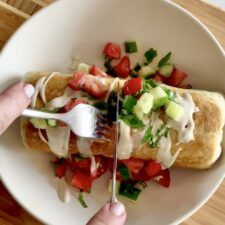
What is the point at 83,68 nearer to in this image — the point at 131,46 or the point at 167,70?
the point at 131,46

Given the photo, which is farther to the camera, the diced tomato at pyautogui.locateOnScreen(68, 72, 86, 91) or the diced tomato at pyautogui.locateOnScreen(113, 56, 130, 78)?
A: the diced tomato at pyautogui.locateOnScreen(113, 56, 130, 78)

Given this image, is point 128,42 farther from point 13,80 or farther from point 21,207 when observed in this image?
point 21,207

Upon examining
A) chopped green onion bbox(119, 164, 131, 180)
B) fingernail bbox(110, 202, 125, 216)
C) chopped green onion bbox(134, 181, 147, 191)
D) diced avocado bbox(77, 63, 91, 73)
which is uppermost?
diced avocado bbox(77, 63, 91, 73)

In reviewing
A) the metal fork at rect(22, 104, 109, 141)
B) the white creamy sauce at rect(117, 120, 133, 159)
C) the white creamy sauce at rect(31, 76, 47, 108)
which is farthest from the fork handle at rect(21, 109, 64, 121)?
the white creamy sauce at rect(117, 120, 133, 159)

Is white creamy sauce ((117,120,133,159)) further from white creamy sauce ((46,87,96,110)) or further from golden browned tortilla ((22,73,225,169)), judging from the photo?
white creamy sauce ((46,87,96,110))

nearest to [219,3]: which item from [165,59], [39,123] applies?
[165,59]

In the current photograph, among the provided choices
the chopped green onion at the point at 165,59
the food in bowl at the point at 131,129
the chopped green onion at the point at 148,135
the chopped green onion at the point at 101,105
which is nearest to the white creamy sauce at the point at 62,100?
the food in bowl at the point at 131,129

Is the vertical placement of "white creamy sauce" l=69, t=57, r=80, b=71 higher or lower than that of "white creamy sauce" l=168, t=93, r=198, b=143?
lower
